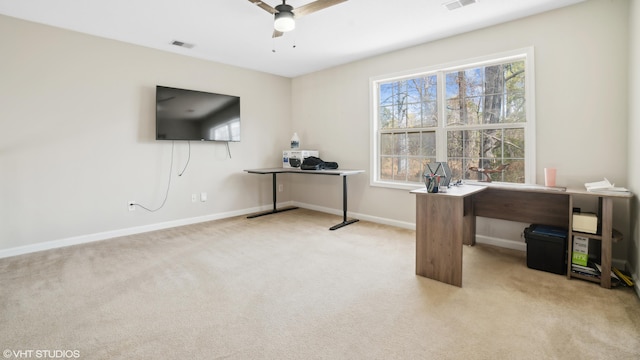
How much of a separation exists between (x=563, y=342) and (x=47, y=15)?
525cm

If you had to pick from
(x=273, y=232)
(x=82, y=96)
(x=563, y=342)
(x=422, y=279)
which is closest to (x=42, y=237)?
(x=82, y=96)

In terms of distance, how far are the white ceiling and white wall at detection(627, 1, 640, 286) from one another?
667mm

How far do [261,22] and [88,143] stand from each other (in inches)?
102

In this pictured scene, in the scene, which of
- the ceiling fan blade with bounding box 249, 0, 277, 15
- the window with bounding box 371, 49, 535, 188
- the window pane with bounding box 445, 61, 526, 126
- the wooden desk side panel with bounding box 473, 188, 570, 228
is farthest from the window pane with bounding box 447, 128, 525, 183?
the ceiling fan blade with bounding box 249, 0, 277, 15

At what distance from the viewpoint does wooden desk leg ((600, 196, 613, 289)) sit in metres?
2.42

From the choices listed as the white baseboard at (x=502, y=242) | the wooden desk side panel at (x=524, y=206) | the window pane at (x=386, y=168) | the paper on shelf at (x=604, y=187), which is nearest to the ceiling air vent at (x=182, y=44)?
the window pane at (x=386, y=168)

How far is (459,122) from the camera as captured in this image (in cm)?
384

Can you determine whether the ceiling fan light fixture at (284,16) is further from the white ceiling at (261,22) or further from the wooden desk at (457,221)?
the wooden desk at (457,221)

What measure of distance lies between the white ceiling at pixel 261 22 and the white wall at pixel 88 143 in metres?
0.28

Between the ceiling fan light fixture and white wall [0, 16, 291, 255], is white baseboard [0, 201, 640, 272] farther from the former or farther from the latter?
the ceiling fan light fixture

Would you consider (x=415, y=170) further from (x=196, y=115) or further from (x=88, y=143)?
(x=88, y=143)

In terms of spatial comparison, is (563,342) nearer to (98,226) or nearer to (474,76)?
(474,76)

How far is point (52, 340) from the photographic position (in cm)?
180

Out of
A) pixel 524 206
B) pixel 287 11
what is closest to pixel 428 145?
pixel 524 206
